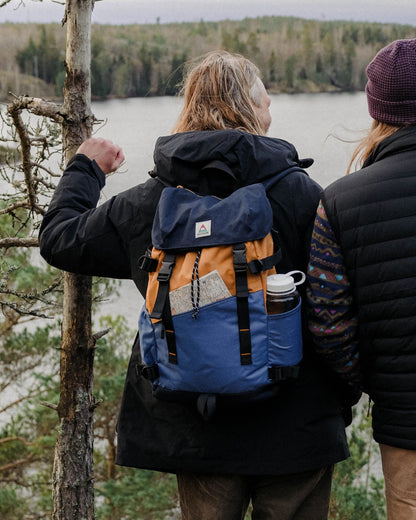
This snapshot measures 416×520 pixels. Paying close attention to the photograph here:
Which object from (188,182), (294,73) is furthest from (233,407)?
(294,73)

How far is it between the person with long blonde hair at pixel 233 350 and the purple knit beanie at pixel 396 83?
23 centimetres

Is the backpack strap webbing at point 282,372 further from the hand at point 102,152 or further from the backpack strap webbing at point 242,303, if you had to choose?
the hand at point 102,152

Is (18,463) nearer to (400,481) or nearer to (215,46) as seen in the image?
(215,46)

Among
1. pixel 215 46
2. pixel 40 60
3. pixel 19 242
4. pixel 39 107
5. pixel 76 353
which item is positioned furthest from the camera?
pixel 215 46

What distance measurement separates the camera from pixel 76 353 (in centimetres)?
292

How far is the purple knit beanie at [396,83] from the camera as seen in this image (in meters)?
1.48

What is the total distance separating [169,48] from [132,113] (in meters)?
3.66

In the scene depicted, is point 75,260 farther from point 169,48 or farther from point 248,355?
point 169,48

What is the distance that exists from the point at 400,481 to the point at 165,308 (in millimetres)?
668

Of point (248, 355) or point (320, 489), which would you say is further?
point (320, 489)

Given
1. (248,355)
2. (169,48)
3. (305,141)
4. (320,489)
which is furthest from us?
(305,141)

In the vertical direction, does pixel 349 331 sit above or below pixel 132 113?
above

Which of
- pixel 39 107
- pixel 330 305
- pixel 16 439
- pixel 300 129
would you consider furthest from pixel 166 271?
pixel 300 129

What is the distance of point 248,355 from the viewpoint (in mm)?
1413
